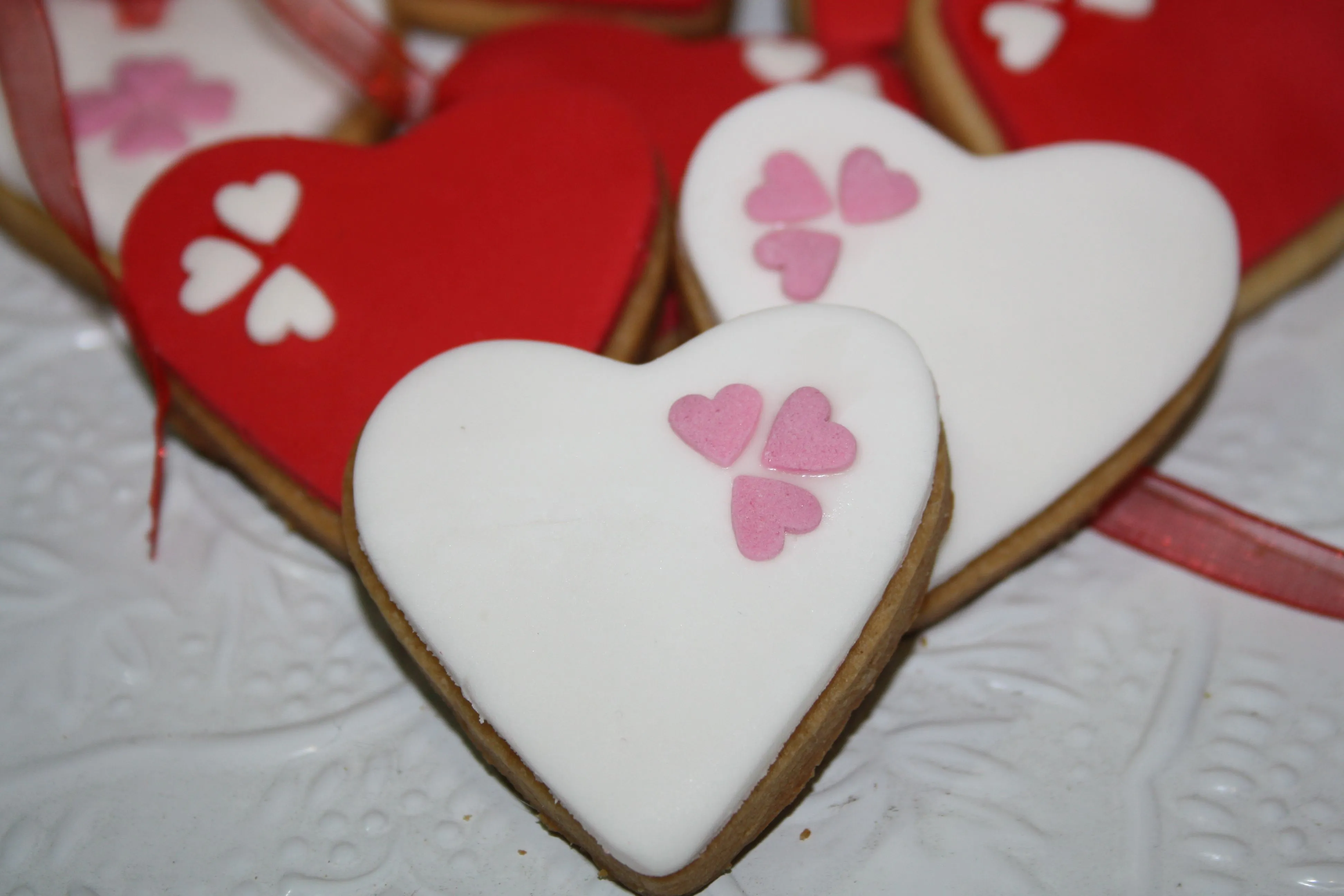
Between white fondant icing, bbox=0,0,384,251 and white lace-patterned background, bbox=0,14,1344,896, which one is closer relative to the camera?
white lace-patterned background, bbox=0,14,1344,896

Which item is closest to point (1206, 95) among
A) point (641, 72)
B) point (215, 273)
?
point (641, 72)

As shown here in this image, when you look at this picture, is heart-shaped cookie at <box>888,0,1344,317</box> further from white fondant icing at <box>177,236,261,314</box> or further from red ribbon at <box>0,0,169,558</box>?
red ribbon at <box>0,0,169,558</box>

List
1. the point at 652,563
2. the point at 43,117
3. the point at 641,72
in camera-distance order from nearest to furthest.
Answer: the point at 652,563, the point at 43,117, the point at 641,72

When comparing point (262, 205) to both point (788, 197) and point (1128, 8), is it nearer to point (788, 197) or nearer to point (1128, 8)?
point (788, 197)

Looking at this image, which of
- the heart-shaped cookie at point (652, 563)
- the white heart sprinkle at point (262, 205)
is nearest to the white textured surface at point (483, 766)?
the heart-shaped cookie at point (652, 563)

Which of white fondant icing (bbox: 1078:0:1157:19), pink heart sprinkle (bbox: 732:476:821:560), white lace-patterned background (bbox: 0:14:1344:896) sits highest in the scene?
white fondant icing (bbox: 1078:0:1157:19)

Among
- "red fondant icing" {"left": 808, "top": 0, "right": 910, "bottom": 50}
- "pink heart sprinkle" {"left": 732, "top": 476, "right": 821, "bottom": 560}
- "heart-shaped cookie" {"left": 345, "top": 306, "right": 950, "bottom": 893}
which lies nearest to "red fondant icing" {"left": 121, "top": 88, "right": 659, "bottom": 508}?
"heart-shaped cookie" {"left": 345, "top": 306, "right": 950, "bottom": 893}

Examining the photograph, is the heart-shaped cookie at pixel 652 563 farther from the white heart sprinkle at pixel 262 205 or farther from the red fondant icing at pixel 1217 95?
the red fondant icing at pixel 1217 95
